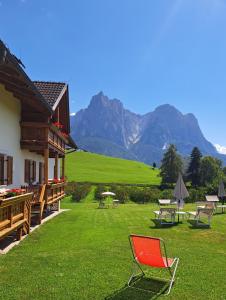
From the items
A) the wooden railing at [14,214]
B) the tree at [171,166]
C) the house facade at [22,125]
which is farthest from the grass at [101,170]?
the wooden railing at [14,214]

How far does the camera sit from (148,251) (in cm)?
714

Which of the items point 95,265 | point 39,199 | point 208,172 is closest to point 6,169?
point 39,199

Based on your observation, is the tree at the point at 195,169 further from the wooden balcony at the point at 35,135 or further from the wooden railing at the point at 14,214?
the wooden railing at the point at 14,214

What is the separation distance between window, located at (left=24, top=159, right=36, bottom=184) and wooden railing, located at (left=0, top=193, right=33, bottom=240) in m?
6.61

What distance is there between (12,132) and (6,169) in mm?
1560

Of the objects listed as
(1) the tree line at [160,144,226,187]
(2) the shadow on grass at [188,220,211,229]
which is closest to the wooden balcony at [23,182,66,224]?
(2) the shadow on grass at [188,220,211,229]

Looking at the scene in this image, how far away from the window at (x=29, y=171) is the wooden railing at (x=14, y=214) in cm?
661

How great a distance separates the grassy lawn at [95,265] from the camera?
648 cm

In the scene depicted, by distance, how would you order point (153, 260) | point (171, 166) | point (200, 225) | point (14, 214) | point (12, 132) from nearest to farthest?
1. point (153, 260)
2. point (14, 214)
3. point (200, 225)
4. point (12, 132)
5. point (171, 166)

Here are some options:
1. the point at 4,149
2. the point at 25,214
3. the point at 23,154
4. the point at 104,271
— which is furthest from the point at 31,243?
the point at 23,154

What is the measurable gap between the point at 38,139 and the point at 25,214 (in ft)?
17.9

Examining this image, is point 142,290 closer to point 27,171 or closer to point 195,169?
point 27,171

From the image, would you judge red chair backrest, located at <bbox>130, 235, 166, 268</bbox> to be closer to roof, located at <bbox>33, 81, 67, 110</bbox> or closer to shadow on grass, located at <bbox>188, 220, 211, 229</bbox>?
shadow on grass, located at <bbox>188, 220, 211, 229</bbox>

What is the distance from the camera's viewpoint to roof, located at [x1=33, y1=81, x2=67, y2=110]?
20.0 metres
